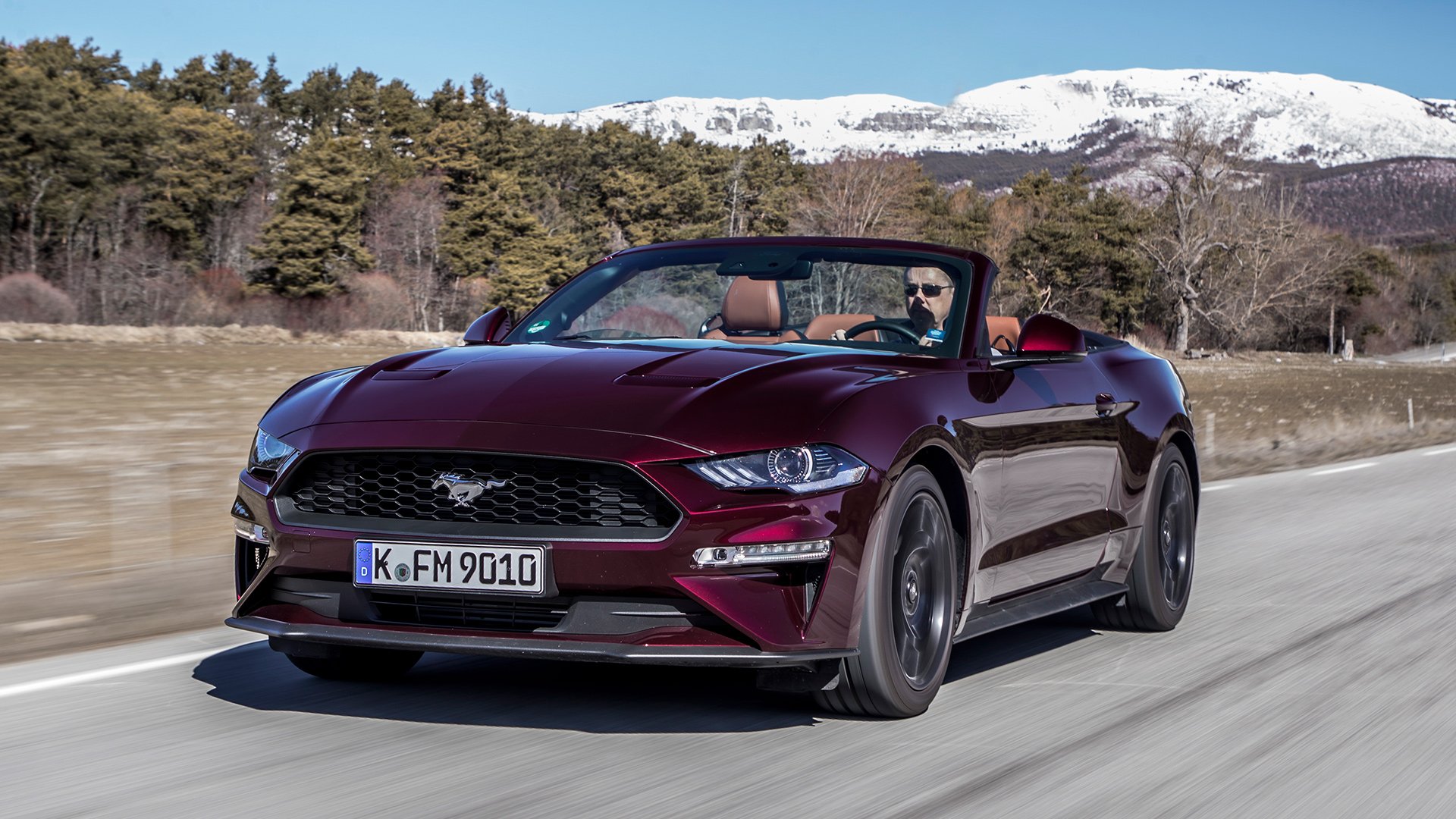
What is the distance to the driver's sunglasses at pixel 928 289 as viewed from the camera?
6387mm

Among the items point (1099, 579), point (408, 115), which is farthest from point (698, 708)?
point (408, 115)

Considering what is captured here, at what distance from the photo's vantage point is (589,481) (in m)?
4.75

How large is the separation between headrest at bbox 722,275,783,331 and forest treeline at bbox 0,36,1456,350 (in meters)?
65.6

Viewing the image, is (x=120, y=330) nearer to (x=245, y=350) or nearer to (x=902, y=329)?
(x=245, y=350)

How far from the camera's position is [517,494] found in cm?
478

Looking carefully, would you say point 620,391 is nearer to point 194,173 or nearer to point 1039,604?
point 1039,604

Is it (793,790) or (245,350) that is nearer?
(793,790)

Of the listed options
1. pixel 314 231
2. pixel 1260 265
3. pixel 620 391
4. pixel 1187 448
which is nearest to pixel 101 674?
pixel 620 391

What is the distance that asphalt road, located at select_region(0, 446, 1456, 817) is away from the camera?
4.34m

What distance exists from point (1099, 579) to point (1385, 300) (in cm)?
14285

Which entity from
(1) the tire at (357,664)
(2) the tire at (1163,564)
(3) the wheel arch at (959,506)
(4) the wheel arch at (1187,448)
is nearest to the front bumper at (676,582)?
(3) the wheel arch at (959,506)

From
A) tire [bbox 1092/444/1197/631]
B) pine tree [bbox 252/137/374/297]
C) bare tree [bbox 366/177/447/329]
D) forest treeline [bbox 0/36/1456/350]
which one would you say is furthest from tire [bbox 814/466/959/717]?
bare tree [bbox 366/177/447/329]

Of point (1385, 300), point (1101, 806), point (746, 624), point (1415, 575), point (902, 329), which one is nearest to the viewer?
point (1101, 806)

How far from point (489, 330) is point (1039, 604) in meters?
2.19
